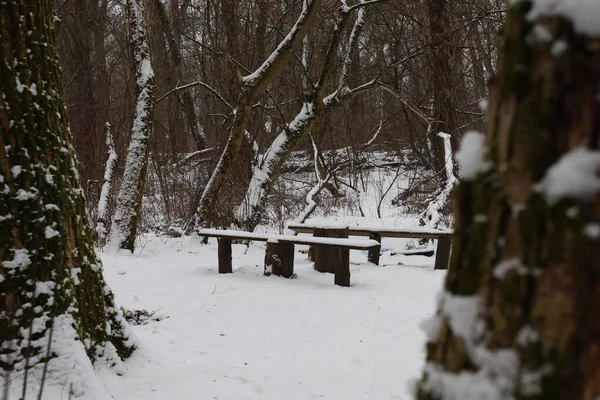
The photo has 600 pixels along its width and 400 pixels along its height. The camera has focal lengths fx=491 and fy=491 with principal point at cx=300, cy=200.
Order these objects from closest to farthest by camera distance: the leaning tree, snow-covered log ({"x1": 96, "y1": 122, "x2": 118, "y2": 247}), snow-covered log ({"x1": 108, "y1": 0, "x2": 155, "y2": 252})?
the leaning tree → snow-covered log ({"x1": 108, "y1": 0, "x2": 155, "y2": 252}) → snow-covered log ({"x1": 96, "y1": 122, "x2": 118, "y2": 247})

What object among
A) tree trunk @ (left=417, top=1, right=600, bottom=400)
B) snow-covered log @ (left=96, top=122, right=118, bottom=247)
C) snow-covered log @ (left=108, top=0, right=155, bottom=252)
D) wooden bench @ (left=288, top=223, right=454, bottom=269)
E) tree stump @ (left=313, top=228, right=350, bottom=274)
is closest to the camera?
tree trunk @ (left=417, top=1, right=600, bottom=400)

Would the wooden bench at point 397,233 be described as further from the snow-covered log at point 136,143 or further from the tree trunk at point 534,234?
the tree trunk at point 534,234

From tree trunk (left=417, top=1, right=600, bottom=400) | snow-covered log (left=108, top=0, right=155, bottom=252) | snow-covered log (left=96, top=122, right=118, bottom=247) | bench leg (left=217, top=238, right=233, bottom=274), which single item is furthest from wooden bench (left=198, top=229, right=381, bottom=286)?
tree trunk (left=417, top=1, right=600, bottom=400)

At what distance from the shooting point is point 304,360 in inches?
134

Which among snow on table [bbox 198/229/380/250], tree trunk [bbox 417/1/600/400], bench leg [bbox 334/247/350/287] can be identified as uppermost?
tree trunk [bbox 417/1/600/400]

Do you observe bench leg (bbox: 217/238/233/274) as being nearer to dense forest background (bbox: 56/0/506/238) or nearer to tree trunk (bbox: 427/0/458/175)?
dense forest background (bbox: 56/0/506/238)

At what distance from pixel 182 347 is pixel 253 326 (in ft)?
2.59

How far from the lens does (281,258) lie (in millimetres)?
6188

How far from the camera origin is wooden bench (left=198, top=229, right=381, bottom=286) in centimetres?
567

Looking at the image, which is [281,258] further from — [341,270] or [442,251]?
[442,251]

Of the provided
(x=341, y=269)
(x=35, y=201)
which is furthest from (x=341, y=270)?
(x=35, y=201)

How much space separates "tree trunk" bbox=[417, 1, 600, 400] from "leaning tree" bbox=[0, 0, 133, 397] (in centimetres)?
176

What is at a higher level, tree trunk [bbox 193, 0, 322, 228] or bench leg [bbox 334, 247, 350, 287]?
tree trunk [bbox 193, 0, 322, 228]

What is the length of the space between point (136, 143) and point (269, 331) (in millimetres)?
4807
